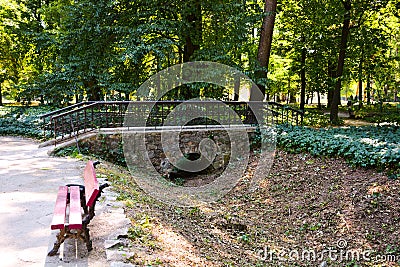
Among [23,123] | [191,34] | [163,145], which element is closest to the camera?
[163,145]

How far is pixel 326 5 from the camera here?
14438 mm

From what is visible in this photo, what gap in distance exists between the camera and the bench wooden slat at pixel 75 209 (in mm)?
3238

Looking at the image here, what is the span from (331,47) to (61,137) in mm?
12517

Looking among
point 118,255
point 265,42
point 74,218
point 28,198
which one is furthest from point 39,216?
point 265,42

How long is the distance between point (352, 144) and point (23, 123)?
462 inches

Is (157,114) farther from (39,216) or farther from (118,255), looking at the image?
(118,255)

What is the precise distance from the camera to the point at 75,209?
12.0 feet

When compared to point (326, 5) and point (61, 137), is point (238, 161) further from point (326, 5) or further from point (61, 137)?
point (326, 5)

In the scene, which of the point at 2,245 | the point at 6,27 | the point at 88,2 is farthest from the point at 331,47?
the point at 6,27

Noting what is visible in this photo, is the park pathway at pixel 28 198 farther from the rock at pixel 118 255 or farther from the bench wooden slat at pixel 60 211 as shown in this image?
the rock at pixel 118 255

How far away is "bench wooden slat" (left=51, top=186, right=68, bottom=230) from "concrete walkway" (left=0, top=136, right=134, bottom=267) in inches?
17.3

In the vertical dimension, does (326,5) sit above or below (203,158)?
above

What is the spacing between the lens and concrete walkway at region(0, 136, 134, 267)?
11.4 feet

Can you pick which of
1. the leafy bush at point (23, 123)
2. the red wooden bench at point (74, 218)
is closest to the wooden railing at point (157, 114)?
the leafy bush at point (23, 123)
